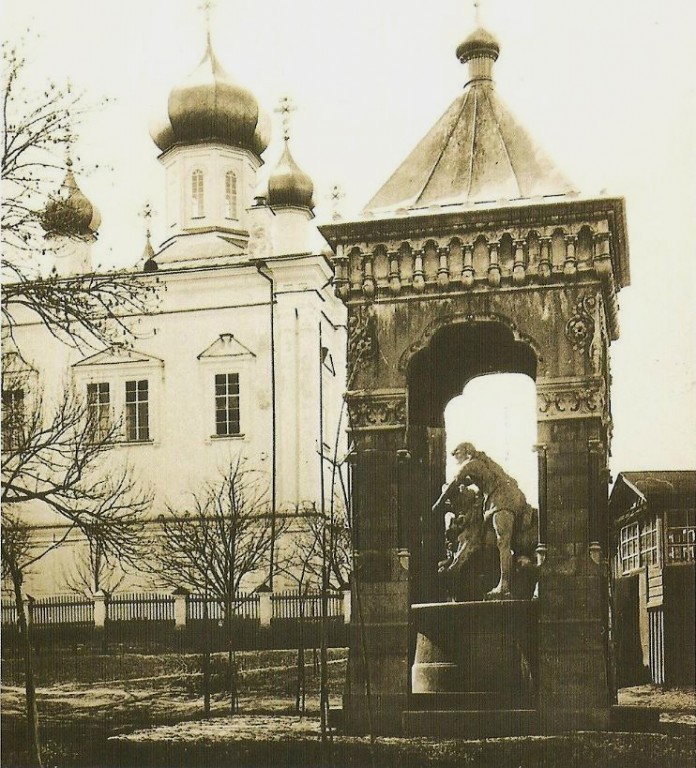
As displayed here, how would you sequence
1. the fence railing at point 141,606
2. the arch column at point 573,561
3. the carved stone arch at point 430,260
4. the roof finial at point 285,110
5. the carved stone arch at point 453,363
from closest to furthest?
the arch column at point 573,561 < the carved stone arch at point 430,260 < the carved stone arch at point 453,363 < the fence railing at point 141,606 < the roof finial at point 285,110

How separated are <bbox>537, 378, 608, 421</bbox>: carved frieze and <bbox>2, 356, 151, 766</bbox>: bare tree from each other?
7.94 ft

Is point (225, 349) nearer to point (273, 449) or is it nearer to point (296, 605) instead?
point (273, 449)

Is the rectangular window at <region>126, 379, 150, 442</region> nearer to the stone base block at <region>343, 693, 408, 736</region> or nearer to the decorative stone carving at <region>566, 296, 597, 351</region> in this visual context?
the stone base block at <region>343, 693, 408, 736</region>

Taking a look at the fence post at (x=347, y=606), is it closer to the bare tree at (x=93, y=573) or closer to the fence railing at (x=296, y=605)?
the fence railing at (x=296, y=605)

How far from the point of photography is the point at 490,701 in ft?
21.2

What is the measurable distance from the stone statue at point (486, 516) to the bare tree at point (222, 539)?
0.99 metres

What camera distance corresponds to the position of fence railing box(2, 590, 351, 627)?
6.82m

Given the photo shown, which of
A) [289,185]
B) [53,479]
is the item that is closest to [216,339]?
[289,185]

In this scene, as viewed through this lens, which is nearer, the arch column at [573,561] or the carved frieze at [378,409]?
the arch column at [573,561]

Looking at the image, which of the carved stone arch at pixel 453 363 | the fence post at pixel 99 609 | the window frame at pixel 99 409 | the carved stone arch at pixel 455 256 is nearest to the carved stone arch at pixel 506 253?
the carved stone arch at pixel 455 256

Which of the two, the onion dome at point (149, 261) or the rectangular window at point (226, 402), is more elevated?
the onion dome at point (149, 261)

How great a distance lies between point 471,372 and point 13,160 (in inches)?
121

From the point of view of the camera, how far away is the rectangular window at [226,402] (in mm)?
7090

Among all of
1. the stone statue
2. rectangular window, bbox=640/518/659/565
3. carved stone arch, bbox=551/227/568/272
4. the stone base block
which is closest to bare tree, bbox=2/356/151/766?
the stone base block
